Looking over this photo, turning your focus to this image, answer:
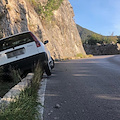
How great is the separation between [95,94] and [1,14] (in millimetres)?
9683

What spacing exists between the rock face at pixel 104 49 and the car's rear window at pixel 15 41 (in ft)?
168

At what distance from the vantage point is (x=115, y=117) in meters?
2.49

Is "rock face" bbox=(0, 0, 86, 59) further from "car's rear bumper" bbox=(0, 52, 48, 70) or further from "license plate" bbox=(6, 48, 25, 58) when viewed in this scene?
"car's rear bumper" bbox=(0, 52, 48, 70)

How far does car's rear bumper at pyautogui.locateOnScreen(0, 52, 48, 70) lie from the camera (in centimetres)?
540

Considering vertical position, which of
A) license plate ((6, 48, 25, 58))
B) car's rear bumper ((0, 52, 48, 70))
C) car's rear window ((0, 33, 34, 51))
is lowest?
car's rear bumper ((0, 52, 48, 70))

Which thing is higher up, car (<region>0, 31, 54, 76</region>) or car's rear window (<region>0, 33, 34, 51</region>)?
car's rear window (<region>0, 33, 34, 51</region>)

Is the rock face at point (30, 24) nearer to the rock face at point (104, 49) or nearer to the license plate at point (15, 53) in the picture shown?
the license plate at point (15, 53)

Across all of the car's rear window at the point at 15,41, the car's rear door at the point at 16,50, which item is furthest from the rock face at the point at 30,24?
the car's rear door at the point at 16,50

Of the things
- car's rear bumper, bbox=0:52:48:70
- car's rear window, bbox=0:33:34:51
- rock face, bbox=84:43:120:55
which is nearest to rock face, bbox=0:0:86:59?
car's rear window, bbox=0:33:34:51

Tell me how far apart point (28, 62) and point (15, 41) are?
0.91 m

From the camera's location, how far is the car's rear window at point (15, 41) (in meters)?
5.48

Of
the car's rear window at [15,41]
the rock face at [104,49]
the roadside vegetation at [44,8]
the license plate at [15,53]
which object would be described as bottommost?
the rock face at [104,49]

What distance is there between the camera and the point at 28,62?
17.8 ft

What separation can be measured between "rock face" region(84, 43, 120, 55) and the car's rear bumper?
51.2m
